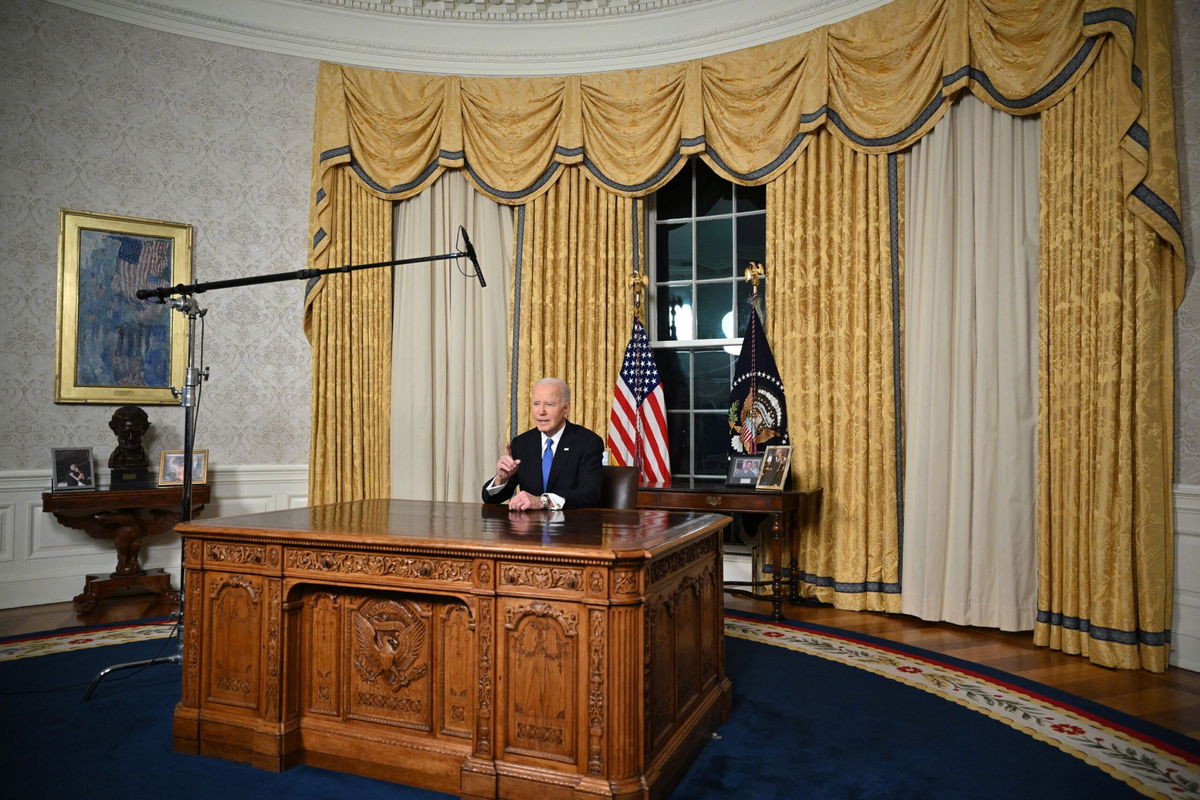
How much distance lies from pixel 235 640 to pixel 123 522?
115 inches

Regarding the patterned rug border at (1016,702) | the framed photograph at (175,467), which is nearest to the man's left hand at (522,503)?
the patterned rug border at (1016,702)

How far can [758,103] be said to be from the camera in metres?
5.45

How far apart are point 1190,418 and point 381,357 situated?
516 cm

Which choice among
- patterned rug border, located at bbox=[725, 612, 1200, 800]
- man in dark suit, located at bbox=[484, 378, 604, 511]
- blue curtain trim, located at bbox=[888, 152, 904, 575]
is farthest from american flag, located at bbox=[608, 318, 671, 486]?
man in dark suit, located at bbox=[484, 378, 604, 511]

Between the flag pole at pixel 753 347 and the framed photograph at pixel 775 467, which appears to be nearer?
the framed photograph at pixel 775 467

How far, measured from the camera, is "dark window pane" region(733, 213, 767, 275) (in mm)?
5844

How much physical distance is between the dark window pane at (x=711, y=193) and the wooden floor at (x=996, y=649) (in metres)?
2.89

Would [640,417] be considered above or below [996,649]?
above

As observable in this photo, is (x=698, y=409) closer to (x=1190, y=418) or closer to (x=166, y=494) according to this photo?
(x=1190, y=418)

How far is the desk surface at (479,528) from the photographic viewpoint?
2.48 m

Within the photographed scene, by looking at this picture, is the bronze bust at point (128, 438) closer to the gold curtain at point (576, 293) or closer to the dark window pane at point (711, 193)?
the gold curtain at point (576, 293)

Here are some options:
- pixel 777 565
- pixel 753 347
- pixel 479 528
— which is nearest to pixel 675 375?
pixel 753 347

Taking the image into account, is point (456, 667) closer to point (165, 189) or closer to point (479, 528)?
point (479, 528)

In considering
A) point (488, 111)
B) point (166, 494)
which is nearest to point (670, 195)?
point (488, 111)
